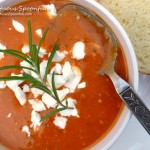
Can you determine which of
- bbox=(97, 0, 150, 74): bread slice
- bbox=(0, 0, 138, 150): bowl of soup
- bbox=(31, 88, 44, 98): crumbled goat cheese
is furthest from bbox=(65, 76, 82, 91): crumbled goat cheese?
bbox=(97, 0, 150, 74): bread slice

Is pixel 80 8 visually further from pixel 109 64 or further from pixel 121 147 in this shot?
pixel 121 147

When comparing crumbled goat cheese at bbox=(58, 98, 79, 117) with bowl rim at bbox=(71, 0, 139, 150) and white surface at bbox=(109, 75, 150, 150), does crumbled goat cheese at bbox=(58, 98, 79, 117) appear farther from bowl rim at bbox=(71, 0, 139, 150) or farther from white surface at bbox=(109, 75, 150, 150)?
white surface at bbox=(109, 75, 150, 150)

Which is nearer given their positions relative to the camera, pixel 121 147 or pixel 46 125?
pixel 46 125

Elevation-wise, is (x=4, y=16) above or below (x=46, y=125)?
above

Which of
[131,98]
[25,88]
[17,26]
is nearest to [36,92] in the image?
[25,88]

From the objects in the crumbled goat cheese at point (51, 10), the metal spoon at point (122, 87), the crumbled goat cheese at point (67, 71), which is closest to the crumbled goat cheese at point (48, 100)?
the crumbled goat cheese at point (67, 71)

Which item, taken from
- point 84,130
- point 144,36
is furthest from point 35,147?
point 144,36
